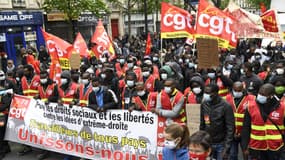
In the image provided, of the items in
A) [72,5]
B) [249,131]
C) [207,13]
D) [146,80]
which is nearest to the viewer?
[249,131]

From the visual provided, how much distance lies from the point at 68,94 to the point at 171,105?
2299 millimetres

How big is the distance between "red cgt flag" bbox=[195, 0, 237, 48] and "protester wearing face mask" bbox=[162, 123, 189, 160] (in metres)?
4.46

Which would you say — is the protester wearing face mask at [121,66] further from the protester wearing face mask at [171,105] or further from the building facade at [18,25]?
the building facade at [18,25]

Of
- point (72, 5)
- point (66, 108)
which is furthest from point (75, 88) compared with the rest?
point (72, 5)

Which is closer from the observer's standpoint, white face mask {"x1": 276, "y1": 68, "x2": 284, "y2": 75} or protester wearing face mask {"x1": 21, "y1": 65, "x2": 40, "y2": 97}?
white face mask {"x1": 276, "y1": 68, "x2": 284, "y2": 75}

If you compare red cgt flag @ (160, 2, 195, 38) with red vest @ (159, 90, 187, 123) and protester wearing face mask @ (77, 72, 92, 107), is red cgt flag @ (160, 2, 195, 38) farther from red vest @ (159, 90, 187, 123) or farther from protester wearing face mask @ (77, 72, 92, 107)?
red vest @ (159, 90, 187, 123)

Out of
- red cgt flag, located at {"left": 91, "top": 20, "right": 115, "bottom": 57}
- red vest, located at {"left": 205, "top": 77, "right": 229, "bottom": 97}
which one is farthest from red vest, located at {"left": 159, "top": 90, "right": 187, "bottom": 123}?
red cgt flag, located at {"left": 91, "top": 20, "right": 115, "bottom": 57}

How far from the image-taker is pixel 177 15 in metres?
8.95

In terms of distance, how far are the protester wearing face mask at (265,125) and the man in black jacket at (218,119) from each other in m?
0.22

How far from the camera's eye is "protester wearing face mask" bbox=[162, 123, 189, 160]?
3.36 meters

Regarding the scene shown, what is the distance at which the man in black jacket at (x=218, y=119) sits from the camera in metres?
4.93

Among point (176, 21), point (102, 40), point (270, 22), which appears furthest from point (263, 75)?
point (102, 40)

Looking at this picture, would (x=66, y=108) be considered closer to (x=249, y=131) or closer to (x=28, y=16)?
(x=249, y=131)

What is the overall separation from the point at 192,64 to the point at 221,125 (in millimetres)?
5221
